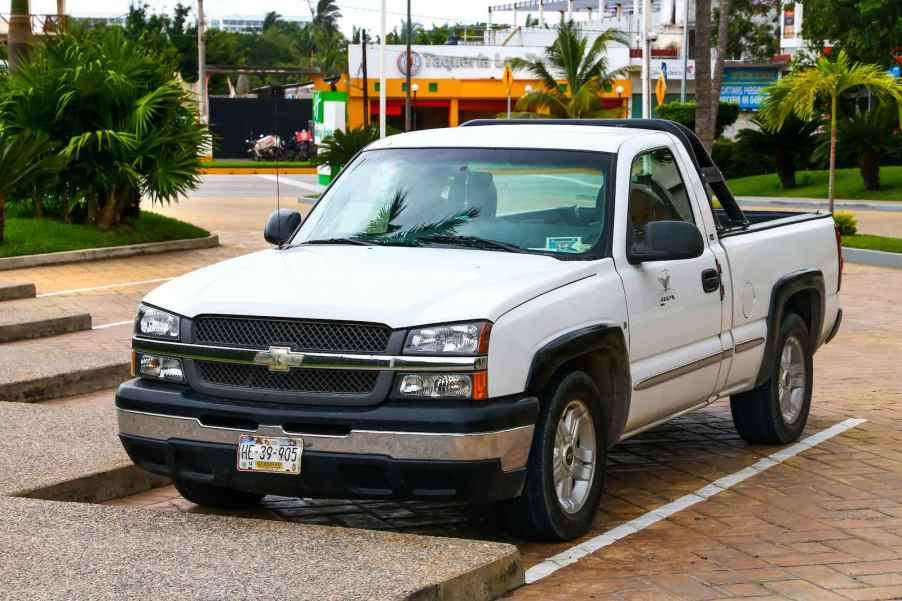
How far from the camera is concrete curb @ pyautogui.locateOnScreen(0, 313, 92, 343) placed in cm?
1230

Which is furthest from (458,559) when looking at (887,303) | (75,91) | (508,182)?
(75,91)

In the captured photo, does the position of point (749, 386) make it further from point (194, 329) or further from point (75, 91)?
point (75, 91)

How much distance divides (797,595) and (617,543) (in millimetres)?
1006

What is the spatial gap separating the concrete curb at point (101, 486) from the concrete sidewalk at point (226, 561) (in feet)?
2.18

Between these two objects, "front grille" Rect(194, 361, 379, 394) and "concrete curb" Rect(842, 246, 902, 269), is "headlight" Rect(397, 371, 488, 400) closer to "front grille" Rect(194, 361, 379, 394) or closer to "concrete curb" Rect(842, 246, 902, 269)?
"front grille" Rect(194, 361, 379, 394)

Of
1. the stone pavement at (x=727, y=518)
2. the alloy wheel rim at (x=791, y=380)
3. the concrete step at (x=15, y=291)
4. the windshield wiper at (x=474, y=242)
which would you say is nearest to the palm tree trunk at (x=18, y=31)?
the concrete step at (x=15, y=291)

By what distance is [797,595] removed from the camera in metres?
5.80

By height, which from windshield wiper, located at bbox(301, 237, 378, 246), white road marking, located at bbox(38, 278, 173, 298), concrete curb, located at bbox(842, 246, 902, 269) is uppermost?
windshield wiper, located at bbox(301, 237, 378, 246)

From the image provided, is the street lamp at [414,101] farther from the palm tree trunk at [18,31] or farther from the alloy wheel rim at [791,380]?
the alloy wheel rim at [791,380]

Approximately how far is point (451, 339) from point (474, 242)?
1.17 meters

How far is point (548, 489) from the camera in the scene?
627 centimetres

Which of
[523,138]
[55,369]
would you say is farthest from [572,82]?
[523,138]

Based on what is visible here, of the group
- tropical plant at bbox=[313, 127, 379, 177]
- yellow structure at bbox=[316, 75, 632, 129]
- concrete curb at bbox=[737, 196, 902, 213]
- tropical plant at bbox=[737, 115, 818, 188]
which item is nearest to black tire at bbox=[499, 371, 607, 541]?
tropical plant at bbox=[313, 127, 379, 177]

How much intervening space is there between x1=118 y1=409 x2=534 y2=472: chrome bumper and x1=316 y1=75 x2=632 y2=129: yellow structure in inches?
2571
